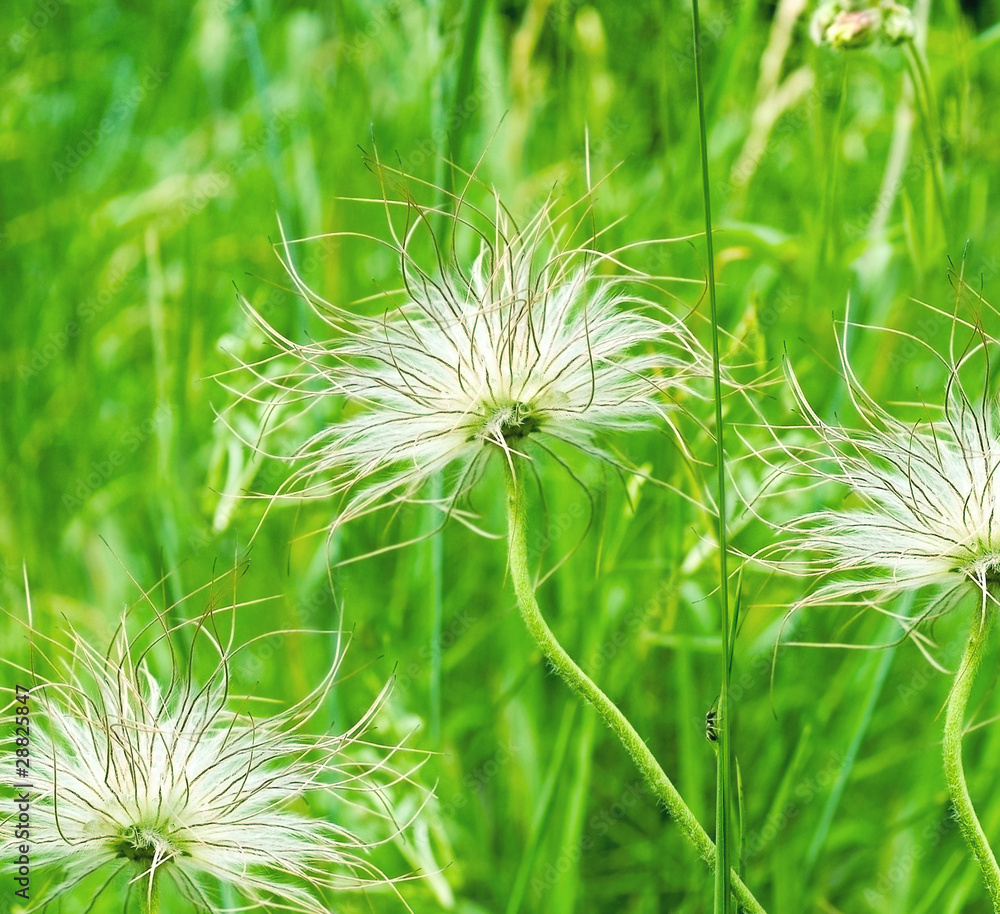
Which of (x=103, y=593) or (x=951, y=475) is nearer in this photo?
(x=951, y=475)

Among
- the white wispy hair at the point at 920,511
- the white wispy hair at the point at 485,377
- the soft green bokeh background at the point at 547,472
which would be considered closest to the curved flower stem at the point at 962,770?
the white wispy hair at the point at 920,511

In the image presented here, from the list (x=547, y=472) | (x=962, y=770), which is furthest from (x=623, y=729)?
(x=547, y=472)

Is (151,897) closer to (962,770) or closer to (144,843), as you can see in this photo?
(144,843)

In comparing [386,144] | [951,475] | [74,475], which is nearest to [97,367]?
[74,475]

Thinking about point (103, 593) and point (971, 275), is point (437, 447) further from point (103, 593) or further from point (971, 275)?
point (103, 593)

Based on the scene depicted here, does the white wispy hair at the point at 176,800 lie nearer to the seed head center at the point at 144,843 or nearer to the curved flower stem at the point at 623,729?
the seed head center at the point at 144,843

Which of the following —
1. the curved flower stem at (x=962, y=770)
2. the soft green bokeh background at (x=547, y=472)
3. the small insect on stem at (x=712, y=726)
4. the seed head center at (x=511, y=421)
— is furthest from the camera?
the soft green bokeh background at (x=547, y=472)

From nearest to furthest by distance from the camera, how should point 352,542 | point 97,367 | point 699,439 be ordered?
point 699,439 → point 352,542 → point 97,367
